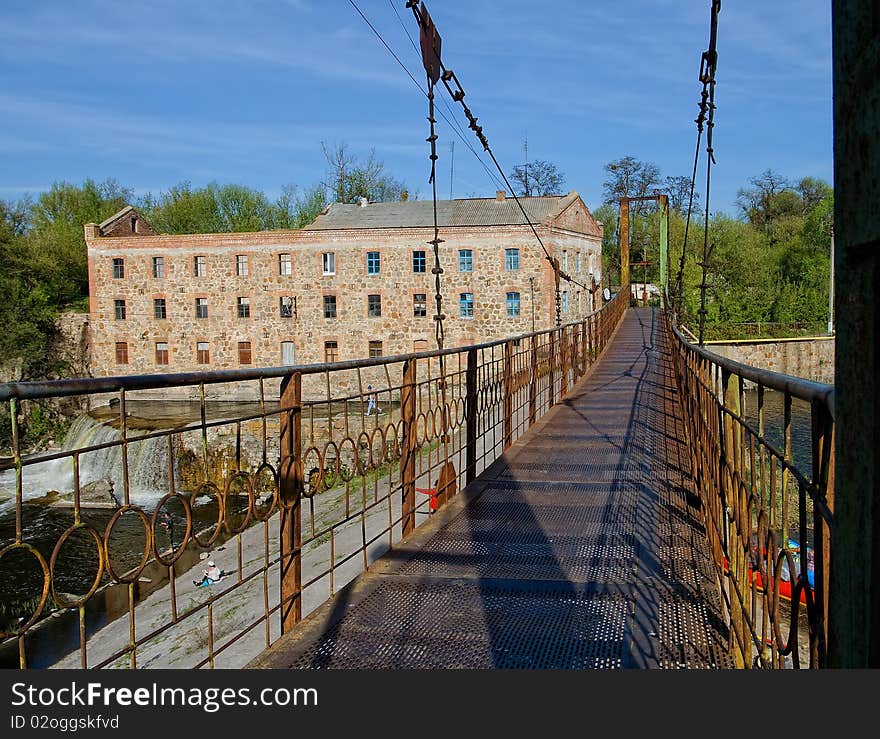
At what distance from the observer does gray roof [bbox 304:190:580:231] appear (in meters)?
34.1

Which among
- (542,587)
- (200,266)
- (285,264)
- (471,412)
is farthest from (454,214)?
(542,587)

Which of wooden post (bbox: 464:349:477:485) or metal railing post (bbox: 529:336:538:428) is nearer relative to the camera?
wooden post (bbox: 464:349:477:485)

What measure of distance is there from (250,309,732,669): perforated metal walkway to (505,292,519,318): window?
2737 cm

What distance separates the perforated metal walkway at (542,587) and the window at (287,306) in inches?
1187

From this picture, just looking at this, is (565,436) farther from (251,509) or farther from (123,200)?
(123,200)

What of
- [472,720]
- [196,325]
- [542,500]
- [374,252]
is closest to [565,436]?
[542,500]

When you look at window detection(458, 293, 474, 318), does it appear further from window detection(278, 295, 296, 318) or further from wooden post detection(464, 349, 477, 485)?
wooden post detection(464, 349, 477, 485)

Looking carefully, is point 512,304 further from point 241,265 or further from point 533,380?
point 533,380

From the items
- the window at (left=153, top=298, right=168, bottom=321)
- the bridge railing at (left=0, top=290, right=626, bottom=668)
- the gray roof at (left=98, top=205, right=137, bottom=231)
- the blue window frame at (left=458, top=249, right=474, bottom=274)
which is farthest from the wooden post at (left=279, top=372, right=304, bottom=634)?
the gray roof at (left=98, top=205, right=137, bottom=231)

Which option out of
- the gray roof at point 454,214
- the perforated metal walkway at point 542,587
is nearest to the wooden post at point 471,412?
the perforated metal walkway at point 542,587

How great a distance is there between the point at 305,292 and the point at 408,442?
31561 millimetres

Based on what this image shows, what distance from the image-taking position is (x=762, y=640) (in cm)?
230

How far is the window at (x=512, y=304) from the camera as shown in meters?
33.4

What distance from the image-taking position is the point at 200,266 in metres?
36.2
